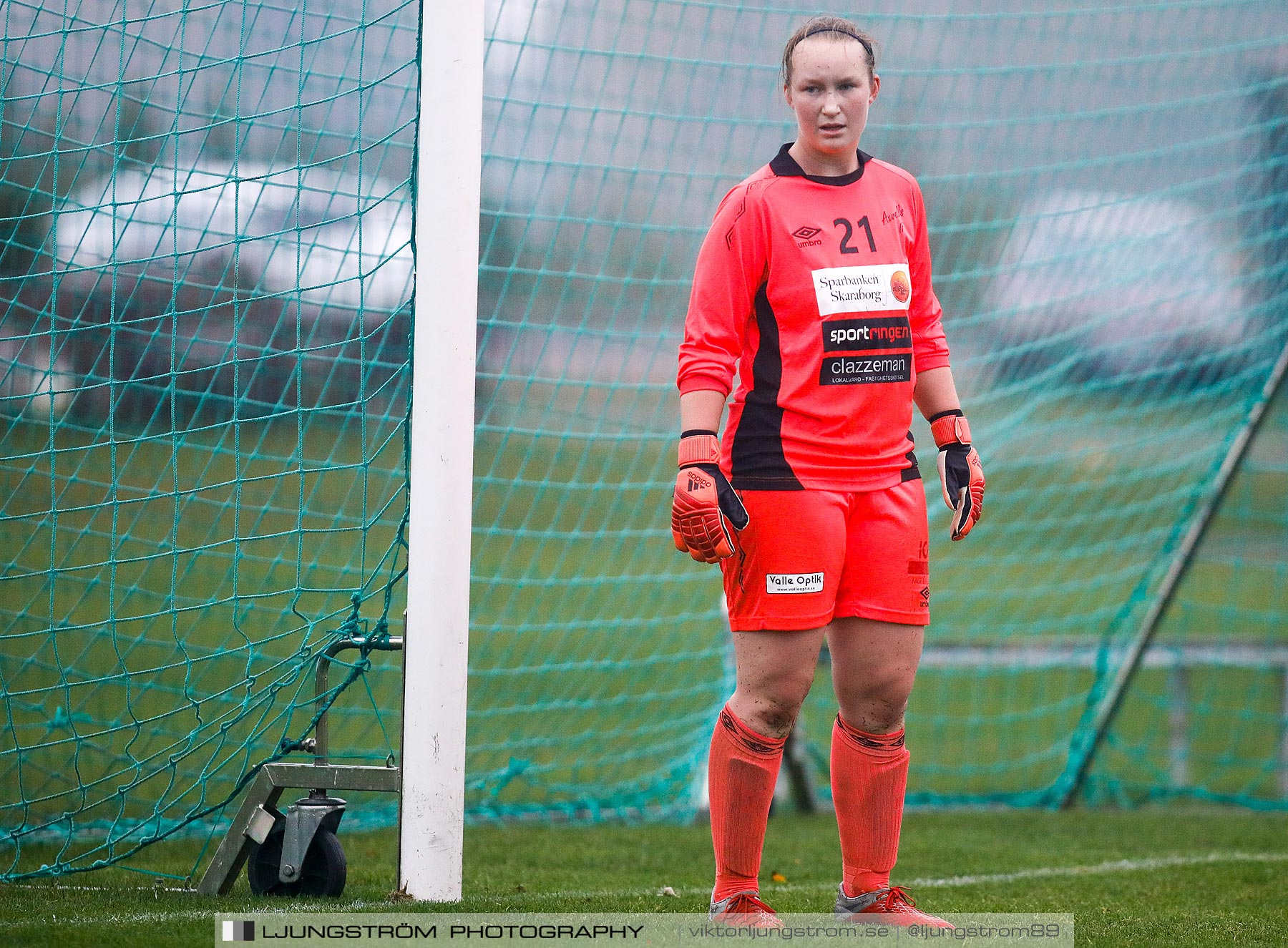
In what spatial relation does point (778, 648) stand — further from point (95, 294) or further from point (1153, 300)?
point (1153, 300)

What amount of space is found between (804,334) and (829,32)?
0.53 m

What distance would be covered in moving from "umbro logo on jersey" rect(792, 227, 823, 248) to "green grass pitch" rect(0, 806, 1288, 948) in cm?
127

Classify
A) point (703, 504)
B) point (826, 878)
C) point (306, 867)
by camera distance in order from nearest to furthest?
1. point (703, 504)
2. point (306, 867)
3. point (826, 878)

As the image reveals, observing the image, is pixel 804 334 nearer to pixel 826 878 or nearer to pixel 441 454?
pixel 441 454

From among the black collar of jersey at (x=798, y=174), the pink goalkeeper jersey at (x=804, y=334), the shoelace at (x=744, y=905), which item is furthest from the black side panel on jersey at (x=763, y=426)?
the shoelace at (x=744, y=905)

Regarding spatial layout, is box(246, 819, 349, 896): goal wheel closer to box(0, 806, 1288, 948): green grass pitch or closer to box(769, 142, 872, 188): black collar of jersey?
box(0, 806, 1288, 948): green grass pitch

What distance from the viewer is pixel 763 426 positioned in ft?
7.24

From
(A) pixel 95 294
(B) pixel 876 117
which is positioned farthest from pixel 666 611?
(A) pixel 95 294

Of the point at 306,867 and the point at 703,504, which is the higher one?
the point at 703,504

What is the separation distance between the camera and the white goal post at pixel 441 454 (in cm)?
236

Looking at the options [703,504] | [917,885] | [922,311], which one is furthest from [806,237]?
[917,885]

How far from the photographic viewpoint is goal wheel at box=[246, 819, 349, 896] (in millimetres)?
2541

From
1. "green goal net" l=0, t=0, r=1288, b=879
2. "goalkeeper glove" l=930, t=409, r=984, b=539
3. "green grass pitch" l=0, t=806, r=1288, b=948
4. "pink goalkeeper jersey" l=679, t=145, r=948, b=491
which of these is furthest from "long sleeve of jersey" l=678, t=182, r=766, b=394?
"green grass pitch" l=0, t=806, r=1288, b=948

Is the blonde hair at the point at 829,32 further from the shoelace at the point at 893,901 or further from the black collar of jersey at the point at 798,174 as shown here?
the shoelace at the point at 893,901
